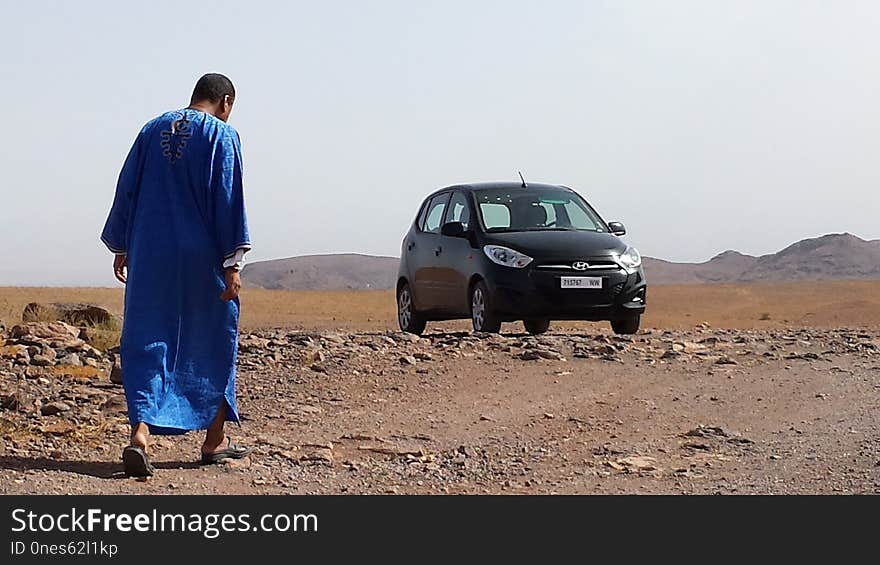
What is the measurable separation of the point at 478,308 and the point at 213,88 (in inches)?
293

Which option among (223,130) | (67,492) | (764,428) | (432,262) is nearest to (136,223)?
(223,130)

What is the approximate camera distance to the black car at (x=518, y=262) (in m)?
13.6

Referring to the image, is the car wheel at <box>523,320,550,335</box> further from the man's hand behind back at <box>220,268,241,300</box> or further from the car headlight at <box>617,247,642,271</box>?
the man's hand behind back at <box>220,268,241,300</box>

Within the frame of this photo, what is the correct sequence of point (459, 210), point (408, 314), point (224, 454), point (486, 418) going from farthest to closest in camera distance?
point (408, 314)
point (459, 210)
point (486, 418)
point (224, 454)

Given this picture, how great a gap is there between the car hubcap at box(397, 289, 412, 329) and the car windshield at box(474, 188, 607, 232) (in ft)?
5.64

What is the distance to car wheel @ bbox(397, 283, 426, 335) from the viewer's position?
15.8 m

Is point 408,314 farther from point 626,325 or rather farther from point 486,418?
point 486,418

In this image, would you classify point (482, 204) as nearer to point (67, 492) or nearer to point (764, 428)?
point (764, 428)

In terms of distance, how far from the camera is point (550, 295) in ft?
44.6

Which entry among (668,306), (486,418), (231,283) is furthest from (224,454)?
(668,306)

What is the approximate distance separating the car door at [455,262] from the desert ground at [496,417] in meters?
1.03

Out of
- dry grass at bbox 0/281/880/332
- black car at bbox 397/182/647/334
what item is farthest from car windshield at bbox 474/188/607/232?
dry grass at bbox 0/281/880/332

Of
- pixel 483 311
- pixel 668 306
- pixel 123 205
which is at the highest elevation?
pixel 123 205

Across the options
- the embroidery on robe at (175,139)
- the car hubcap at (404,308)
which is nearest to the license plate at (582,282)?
the car hubcap at (404,308)
